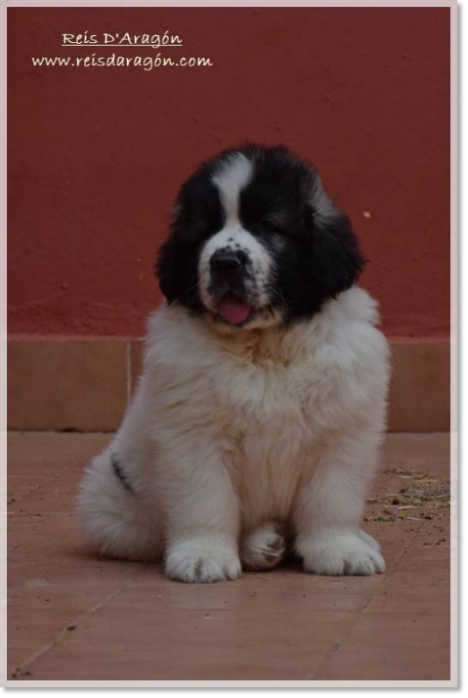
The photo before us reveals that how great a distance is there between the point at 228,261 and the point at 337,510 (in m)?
0.88

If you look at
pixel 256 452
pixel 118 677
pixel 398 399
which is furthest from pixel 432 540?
pixel 398 399

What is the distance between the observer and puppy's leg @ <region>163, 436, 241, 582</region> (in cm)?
446

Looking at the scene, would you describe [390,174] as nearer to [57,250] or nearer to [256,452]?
[57,250]

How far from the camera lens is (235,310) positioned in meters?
4.54

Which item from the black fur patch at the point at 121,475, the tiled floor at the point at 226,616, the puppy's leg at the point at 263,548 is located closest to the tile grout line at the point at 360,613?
the tiled floor at the point at 226,616

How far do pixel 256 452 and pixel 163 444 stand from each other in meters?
0.30

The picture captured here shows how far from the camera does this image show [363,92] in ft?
26.9

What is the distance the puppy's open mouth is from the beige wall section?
366cm

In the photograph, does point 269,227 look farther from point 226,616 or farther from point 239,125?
point 239,125

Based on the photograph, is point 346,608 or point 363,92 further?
point 363,92

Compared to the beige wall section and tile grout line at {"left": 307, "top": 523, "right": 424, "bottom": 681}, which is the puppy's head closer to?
tile grout line at {"left": 307, "top": 523, "right": 424, "bottom": 681}

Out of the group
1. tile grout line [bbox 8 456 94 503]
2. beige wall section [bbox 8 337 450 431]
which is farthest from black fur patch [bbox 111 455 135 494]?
beige wall section [bbox 8 337 450 431]

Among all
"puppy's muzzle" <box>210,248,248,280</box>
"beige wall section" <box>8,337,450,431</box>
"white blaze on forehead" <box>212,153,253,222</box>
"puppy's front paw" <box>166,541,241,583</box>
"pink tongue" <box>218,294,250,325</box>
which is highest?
"white blaze on forehead" <box>212,153,253,222</box>

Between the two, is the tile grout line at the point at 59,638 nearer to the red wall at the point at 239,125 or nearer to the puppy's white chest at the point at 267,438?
the puppy's white chest at the point at 267,438
